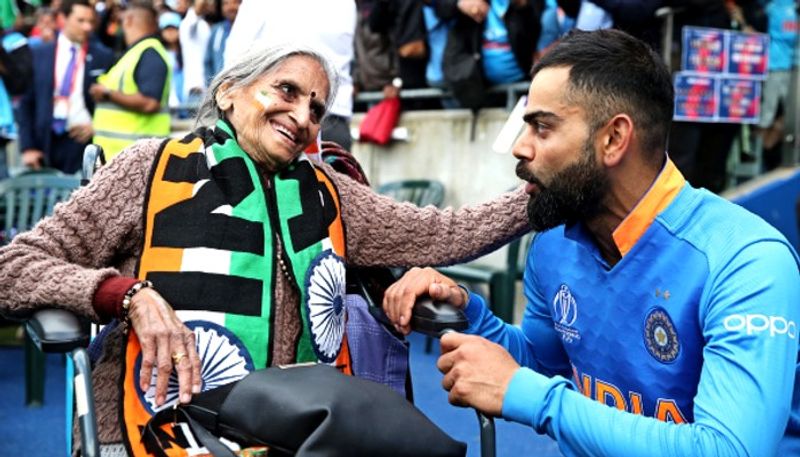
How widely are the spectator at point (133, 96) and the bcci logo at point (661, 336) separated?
507cm

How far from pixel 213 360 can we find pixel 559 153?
926 mm

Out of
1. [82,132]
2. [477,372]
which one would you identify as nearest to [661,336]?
[477,372]

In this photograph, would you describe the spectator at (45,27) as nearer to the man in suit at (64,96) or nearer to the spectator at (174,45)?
the spectator at (174,45)

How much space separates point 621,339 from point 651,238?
23 cm

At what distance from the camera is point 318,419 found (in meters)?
Answer: 2.09

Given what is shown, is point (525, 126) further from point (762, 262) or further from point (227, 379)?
point (227, 379)

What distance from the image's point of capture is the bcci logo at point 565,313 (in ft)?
8.04

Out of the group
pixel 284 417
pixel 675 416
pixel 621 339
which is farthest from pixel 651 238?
pixel 284 417

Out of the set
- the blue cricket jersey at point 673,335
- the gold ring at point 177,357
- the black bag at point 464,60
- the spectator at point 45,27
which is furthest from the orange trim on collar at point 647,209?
the spectator at point 45,27

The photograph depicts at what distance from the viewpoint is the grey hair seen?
2.74m

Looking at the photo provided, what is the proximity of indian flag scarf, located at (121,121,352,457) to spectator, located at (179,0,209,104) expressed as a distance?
8.34m

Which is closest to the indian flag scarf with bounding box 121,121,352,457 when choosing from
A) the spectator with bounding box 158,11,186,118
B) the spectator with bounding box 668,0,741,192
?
the spectator with bounding box 668,0,741,192

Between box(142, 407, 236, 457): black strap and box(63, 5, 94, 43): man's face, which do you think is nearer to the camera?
box(142, 407, 236, 457): black strap

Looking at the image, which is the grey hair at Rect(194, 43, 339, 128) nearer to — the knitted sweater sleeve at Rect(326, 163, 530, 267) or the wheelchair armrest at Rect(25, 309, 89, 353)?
the knitted sweater sleeve at Rect(326, 163, 530, 267)
